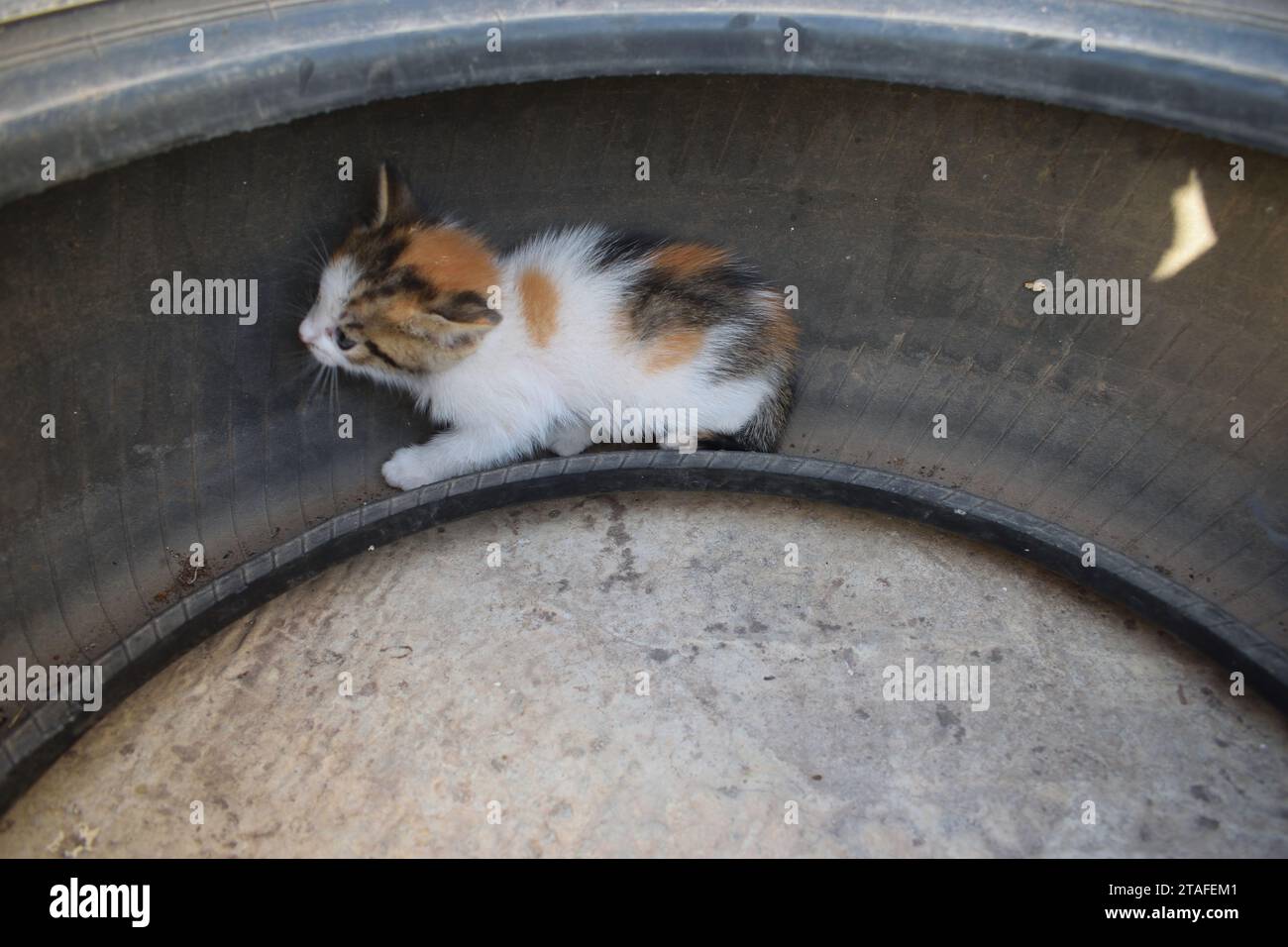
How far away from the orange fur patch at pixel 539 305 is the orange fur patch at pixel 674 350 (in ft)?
0.67

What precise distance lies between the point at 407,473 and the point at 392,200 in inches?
23.1

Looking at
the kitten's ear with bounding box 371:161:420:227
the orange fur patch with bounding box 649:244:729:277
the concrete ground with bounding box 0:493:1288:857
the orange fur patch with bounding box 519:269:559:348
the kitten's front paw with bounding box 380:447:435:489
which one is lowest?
the concrete ground with bounding box 0:493:1288:857

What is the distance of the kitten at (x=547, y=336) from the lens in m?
1.95

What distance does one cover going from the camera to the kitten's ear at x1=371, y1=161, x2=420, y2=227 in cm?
181

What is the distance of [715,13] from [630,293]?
2.02ft
